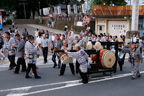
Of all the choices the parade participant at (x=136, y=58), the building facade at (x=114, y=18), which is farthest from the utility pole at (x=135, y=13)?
the parade participant at (x=136, y=58)

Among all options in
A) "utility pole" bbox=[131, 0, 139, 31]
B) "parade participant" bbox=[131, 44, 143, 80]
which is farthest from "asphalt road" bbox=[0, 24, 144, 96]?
"utility pole" bbox=[131, 0, 139, 31]

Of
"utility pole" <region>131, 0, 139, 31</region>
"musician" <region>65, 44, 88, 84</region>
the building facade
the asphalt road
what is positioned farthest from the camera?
the building facade

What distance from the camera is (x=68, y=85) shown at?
7633 mm

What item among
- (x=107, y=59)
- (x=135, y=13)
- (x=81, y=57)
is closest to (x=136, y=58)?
(x=107, y=59)

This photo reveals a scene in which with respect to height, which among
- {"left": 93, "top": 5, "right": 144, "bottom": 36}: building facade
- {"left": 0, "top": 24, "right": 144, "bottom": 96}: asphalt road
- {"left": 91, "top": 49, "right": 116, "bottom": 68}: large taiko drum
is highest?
{"left": 93, "top": 5, "right": 144, "bottom": 36}: building facade

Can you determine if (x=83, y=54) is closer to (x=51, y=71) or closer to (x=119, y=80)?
(x=119, y=80)

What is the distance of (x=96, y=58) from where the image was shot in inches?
325

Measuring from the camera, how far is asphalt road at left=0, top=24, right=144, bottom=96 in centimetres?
680

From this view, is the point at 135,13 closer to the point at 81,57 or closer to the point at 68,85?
the point at 81,57

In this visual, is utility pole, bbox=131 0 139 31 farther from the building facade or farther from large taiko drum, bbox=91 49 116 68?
large taiko drum, bbox=91 49 116 68

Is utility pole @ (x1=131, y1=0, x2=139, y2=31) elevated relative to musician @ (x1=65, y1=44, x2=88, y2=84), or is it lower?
elevated

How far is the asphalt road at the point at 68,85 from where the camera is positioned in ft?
22.3

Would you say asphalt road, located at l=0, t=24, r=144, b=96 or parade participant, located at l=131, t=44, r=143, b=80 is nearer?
asphalt road, located at l=0, t=24, r=144, b=96

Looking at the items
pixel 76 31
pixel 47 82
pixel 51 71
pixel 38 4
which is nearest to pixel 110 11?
pixel 76 31
